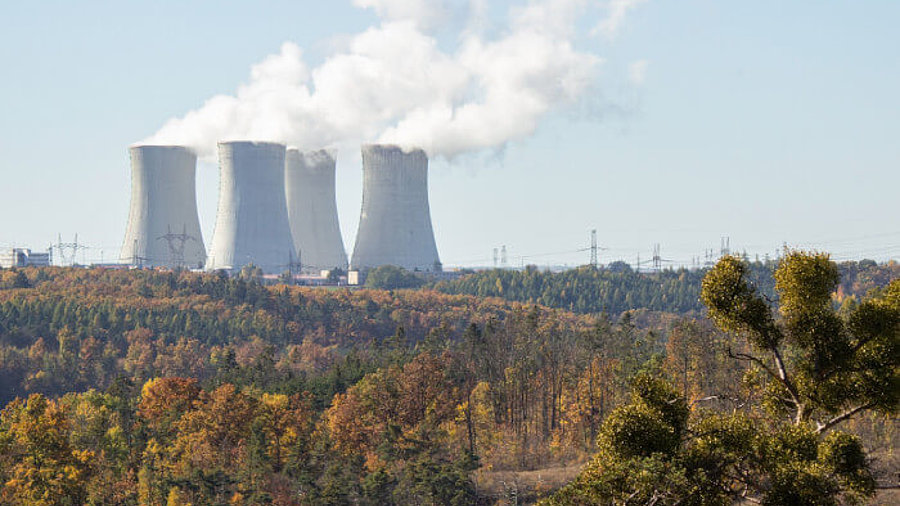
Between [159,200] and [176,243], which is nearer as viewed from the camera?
[159,200]

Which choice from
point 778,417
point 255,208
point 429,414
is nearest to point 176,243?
point 255,208

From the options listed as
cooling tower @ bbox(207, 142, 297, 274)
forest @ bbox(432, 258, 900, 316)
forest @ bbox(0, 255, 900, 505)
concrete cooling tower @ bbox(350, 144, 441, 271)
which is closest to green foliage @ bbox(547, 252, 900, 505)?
forest @ bbox(0, 255, 900, 505)

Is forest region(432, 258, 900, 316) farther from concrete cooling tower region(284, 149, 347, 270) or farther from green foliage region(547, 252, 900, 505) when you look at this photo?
green foliage region(547, 252, 900, 505)

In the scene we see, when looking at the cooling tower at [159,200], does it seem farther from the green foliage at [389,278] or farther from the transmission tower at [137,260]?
the green foliage at [389,278]

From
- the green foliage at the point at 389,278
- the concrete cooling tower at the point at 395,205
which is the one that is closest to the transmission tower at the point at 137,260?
the concrete cooling tower at the point at 395,205

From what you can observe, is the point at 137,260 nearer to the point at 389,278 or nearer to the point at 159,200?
the point at 159,200

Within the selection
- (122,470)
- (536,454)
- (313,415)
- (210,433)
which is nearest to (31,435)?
(122,470)

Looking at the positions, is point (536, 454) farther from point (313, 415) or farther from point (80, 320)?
point (80, 320)
